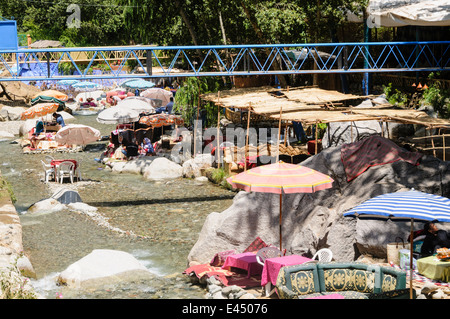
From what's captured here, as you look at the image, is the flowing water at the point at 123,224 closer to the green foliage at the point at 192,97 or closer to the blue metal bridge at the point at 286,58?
the blue metal bridge at the point at 286,58

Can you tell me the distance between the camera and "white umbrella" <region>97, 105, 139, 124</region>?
85.1 ft

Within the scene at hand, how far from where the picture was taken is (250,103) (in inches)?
821

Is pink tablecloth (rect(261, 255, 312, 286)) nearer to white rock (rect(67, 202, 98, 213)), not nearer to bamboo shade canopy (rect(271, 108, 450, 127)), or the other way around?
bamboo shade canopy (rect(271, 108, 450, 127))

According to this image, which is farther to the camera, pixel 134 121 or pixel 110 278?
pixel 134 121

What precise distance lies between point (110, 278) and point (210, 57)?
73.8 ft

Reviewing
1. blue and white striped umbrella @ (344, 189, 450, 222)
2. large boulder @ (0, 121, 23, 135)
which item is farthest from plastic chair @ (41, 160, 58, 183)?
blue and white striped umbrella @ (344, 189, 450, 222)

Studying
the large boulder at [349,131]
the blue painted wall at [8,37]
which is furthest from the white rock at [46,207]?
the large boulder at [349,131]

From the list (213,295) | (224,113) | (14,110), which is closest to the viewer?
(213,295)

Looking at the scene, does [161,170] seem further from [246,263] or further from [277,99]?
[246,263]

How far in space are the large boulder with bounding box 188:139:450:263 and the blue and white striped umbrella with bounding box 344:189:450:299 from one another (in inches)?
85.5

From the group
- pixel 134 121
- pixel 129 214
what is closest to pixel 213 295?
pixel 129 214

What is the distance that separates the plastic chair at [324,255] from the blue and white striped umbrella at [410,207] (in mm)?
1792

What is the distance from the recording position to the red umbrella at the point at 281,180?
1285 cm

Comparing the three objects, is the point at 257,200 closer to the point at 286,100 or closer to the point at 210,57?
the point at 286,100
